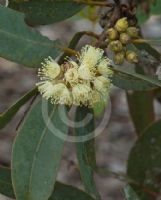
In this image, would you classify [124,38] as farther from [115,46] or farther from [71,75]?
[71,75]

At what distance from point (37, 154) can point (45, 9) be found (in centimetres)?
41

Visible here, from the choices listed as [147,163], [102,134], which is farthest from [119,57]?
[102,134]

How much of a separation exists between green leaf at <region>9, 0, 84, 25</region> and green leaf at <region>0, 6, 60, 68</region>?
13 centimetres

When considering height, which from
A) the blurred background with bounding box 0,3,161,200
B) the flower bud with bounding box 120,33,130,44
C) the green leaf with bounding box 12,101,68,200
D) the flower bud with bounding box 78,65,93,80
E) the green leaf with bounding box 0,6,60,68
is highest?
the flower bud with bounding box 120,33,130,44

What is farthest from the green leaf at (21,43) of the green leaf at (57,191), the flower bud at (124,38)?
the green leaf at (57,191)

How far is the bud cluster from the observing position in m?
1.53

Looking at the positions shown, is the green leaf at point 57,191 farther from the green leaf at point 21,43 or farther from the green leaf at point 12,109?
the green leaf at point 21,43

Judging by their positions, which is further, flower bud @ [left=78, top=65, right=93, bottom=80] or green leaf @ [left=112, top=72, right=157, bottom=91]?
green leaf @ [left=112, top=72, right=157, bottom=91]

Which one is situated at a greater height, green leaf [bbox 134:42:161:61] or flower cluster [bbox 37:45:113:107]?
green leaf [bbox 134:42:161:61]

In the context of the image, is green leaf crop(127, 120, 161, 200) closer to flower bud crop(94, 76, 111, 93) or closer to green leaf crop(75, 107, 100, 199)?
green leaf crop(75, 107, 100, 199)

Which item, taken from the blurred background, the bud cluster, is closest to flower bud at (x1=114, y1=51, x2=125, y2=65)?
the bud cluster

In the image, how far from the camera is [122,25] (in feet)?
5.08

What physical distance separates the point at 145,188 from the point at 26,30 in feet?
2.94

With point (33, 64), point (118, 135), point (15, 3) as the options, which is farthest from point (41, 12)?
point (118, 135)
